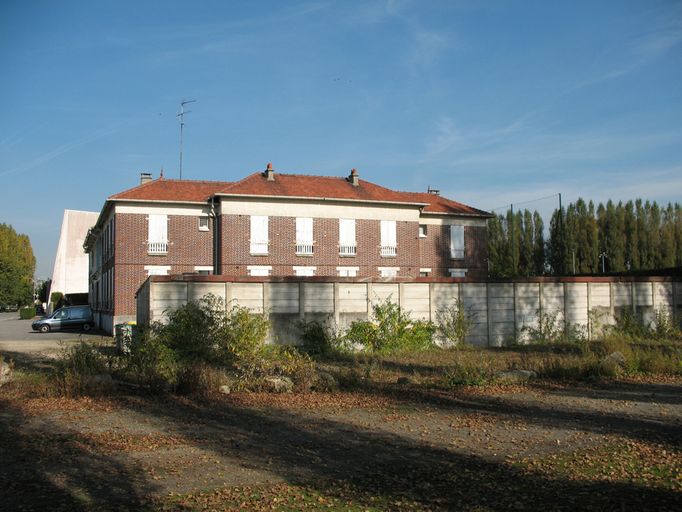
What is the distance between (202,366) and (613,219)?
60.9 metres

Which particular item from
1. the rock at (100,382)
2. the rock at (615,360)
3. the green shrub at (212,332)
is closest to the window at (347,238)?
the green shrub at (212,332)

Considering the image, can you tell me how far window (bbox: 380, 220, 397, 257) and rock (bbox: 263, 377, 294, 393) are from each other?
86.5 feet

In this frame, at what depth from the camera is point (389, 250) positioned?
125 ft

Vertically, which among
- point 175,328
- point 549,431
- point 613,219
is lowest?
point 549,431

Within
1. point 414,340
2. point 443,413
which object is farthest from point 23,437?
point 414,340

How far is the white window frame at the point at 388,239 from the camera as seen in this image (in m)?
37.9

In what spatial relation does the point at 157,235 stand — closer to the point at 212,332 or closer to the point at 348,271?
the point at 348,271

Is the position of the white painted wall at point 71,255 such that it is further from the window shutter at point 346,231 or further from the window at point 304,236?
the window shutter at point 346,231

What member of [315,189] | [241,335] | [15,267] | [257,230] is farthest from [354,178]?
[15,267]

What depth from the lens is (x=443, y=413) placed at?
980cm

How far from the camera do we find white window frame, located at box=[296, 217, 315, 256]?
36312mm

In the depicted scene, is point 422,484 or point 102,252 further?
point 102,252

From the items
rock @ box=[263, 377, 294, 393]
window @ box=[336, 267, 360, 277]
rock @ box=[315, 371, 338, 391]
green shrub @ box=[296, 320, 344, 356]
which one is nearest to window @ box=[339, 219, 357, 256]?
window @ box=[336, 267, 360, 277]

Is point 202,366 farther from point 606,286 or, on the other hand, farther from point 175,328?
point 606,286
